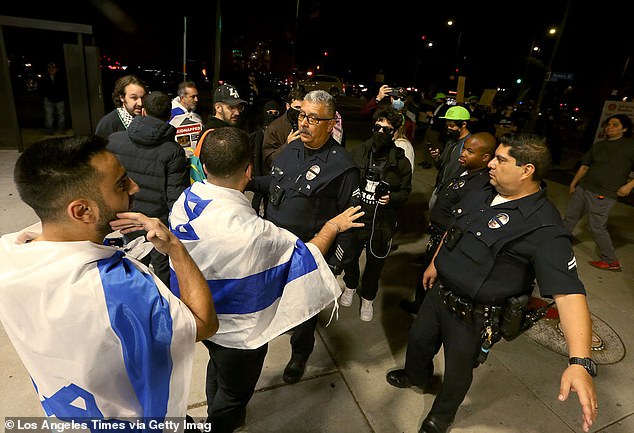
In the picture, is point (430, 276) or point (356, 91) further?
point (356, 91)

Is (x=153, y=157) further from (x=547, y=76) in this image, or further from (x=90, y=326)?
(x=547, y=76)

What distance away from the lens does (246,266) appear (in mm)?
1640

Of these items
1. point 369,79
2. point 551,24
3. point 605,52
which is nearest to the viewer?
point 605,52

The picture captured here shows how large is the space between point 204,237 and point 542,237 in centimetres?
164

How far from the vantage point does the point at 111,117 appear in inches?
159

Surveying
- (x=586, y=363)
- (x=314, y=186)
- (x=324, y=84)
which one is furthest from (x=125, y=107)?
(x=324, y=84)

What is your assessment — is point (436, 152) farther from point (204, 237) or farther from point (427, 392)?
point (204, 237)

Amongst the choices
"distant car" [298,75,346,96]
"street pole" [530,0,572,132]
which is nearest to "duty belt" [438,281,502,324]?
"street pole" [530,0,572,132]

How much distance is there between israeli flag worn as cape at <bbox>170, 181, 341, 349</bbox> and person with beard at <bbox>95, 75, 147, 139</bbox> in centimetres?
282

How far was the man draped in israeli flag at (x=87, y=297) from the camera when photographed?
1048 mm

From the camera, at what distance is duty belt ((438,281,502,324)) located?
6.93 feet

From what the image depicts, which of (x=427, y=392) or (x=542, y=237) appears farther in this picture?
(x=427, y=392)

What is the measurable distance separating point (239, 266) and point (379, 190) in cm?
200

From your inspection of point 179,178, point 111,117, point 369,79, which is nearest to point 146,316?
point 179,178
